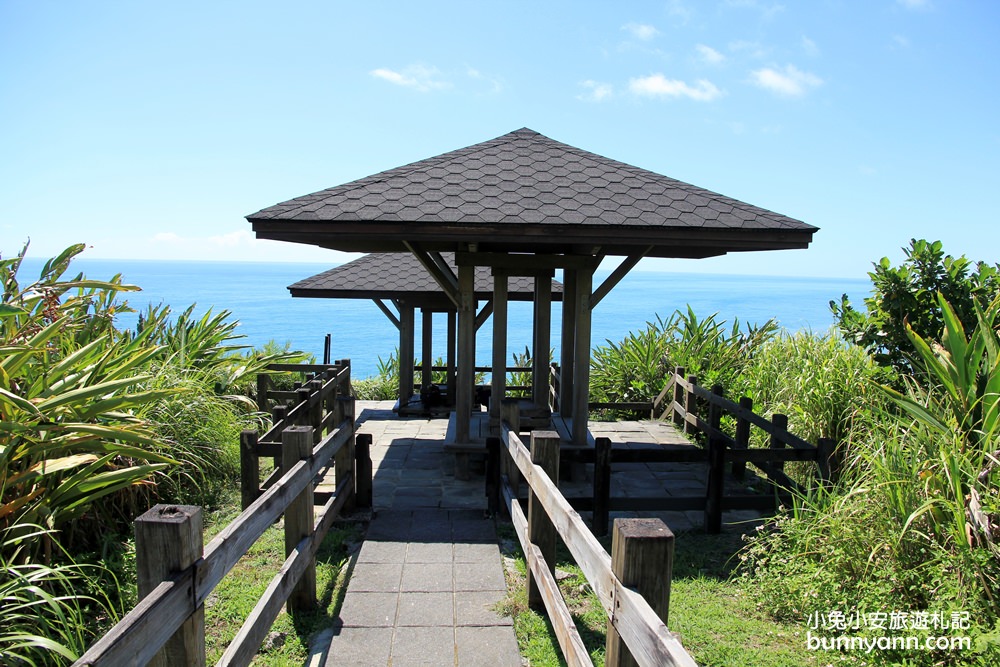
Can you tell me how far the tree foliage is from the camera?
670 centimetres

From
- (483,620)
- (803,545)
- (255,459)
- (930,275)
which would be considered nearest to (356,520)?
(255,459)

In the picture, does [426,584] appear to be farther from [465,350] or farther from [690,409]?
[690,409]

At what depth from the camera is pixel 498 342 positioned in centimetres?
737

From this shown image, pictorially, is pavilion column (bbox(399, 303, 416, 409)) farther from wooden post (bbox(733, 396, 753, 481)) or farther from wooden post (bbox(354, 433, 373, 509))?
wooden post (bbox(733, 396, 753, 481))

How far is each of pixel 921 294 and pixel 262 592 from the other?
665 cm

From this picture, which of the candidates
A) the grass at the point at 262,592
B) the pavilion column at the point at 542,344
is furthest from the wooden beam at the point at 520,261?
the grass at the point at 262,592

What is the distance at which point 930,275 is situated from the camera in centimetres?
682

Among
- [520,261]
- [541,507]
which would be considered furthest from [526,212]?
[541,507]

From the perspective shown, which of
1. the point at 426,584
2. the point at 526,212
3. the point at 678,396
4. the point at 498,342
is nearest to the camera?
the point at 426,584

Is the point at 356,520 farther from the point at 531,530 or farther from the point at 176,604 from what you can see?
the point at 176,604

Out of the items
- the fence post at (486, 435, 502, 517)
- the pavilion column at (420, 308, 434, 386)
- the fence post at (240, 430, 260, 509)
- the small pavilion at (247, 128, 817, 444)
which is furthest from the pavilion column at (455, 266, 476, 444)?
the pavilion column at (420, 308, 434, 386)

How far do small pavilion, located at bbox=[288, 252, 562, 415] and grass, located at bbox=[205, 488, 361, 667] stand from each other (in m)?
6.18

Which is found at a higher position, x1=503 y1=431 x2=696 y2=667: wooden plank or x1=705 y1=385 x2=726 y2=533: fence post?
x1=503 y1=431 x2=696 y2=667: wooden plank

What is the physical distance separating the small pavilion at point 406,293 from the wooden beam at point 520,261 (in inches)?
160
